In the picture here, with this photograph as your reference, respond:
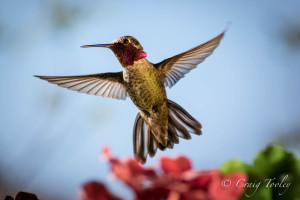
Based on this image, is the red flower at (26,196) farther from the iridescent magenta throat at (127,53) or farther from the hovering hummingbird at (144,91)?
the iridescent magenta throat at (127,53)

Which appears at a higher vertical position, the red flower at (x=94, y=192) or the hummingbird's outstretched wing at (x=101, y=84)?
the hummingbird's outstretched wing at (x=101, y=84)

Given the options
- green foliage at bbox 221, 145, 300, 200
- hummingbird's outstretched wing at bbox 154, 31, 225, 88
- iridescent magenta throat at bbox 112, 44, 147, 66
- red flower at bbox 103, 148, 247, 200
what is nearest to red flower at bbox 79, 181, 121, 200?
red flower at bbox 103, 148, 247, 200

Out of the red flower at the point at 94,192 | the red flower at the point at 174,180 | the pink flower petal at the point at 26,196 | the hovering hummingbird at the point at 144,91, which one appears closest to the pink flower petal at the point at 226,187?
the red flower at the point at 174,180

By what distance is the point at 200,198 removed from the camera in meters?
0.36

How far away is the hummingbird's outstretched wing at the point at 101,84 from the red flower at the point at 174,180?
1.74 ft

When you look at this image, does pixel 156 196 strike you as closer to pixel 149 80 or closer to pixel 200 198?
pixel 200 198

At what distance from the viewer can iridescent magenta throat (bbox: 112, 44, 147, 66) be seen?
2.81 ft

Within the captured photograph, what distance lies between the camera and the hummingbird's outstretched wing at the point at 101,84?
0.94m

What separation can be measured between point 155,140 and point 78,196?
0.39m

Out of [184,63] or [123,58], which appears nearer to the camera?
[123,58]

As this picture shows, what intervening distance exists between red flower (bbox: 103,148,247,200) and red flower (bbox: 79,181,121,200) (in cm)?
3

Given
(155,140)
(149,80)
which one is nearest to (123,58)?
(149,80)

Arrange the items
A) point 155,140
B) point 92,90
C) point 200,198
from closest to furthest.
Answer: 1. point 200,198
2. point 155,140
3. point 92,90

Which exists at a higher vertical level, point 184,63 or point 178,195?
point 184,63
